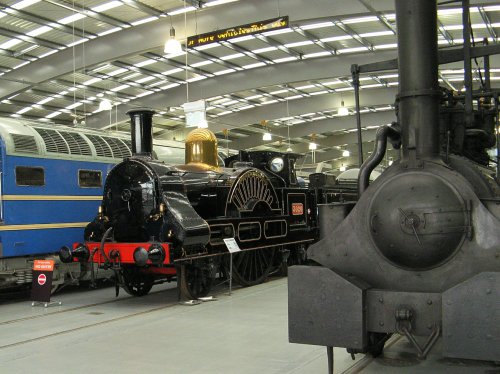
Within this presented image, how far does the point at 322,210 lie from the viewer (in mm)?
4477

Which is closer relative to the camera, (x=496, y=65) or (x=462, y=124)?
(x=462, y=124)

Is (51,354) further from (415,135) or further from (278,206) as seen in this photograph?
(278,206)

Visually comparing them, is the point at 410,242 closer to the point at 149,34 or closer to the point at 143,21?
Result: the point at 149,34

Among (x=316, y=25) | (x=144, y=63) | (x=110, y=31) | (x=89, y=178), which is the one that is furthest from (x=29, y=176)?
(x=144, y=63)

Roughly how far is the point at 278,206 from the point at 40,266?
16.1 ft

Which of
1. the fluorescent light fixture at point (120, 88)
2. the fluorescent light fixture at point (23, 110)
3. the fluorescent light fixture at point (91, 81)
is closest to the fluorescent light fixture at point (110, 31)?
the fluorescent light fixture at point (91, 81)

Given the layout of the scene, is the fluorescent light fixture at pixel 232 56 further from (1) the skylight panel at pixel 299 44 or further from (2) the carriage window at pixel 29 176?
(2) the carriage window at pixel 29 176

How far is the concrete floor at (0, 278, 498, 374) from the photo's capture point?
5113 millimetres

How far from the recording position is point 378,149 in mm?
4117

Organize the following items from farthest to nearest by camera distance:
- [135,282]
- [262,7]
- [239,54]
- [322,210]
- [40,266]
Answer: [239,54] < [262,7] < [135,282] < [40,266] < [322,210]

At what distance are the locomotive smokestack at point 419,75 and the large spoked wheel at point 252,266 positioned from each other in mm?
6842

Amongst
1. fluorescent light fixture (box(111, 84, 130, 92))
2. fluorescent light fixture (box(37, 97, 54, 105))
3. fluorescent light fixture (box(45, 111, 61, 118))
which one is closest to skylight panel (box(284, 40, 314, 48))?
fluorescent light fixture (box(111, 84, 130, 92))

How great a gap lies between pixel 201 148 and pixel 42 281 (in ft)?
12.2

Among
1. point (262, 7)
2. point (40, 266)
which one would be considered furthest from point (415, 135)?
point (262, 7)
